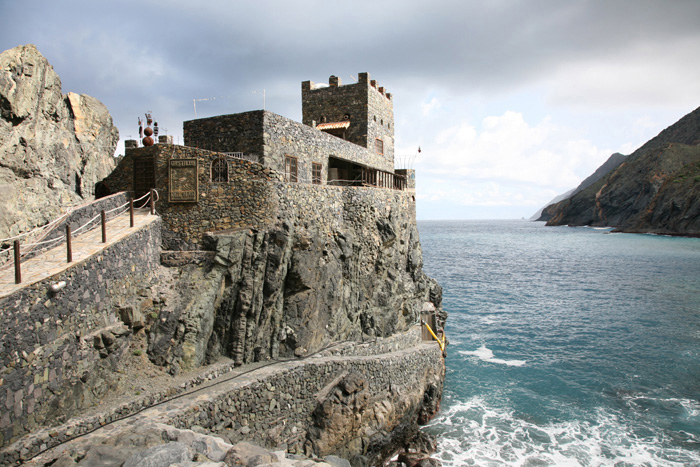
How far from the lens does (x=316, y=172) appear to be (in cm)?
Answer: 2659

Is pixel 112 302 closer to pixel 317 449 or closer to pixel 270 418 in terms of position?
pixel 270 418

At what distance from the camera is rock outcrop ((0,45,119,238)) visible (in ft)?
74.8

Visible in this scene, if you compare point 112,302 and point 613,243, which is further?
point 613,243

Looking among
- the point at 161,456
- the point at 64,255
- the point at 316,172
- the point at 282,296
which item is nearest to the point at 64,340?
the point at 64,255

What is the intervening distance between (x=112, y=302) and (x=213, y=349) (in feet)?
15.3

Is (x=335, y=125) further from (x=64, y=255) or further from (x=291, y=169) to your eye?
(x=64, y=255)

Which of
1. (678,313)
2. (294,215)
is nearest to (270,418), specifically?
(294,215)

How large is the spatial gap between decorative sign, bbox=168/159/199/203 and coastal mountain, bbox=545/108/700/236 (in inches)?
5454

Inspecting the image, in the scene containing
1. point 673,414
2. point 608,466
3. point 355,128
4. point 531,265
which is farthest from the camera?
point 531,265

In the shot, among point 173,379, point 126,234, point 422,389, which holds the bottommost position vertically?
point 422,389

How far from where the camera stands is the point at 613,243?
11088cm

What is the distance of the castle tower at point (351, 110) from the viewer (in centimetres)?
3369

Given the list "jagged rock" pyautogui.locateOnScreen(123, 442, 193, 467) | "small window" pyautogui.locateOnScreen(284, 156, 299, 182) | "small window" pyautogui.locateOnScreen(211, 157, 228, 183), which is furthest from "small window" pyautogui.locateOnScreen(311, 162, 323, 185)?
"jagged rock" pyautogui.locateOnScreen(123, 442, 193, 467)

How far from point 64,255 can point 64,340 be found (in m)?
2.99
